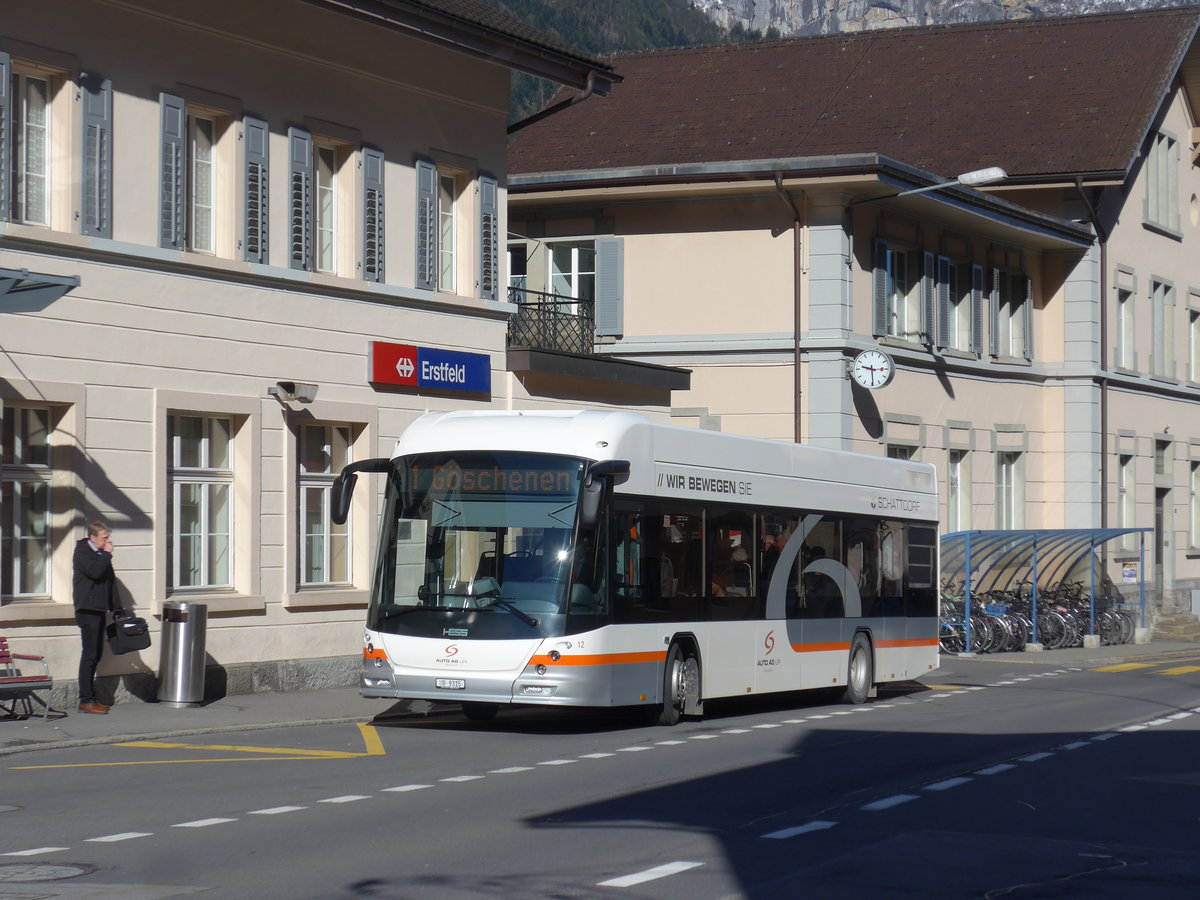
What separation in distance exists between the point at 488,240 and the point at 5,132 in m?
7.91

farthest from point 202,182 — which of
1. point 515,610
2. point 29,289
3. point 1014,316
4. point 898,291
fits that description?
point 1014,316

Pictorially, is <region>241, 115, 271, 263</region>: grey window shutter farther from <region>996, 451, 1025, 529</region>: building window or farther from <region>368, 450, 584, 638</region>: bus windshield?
<region>996, 451, 1025, 529</region>: building window

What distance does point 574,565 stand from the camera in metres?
16.2

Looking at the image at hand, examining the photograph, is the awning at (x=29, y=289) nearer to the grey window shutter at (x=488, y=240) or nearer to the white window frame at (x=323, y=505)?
the white window frame at (x=323, y=505)

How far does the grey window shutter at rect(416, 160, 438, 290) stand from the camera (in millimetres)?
22906

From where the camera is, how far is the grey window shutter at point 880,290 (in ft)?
109

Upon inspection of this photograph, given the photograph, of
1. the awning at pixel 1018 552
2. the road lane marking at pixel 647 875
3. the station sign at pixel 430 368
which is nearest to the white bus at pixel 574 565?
the station sign at pixel 430 368

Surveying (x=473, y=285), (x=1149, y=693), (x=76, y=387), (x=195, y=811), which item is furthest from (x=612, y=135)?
(x=195, y=811)

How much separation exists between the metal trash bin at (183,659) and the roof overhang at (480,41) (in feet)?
22.1

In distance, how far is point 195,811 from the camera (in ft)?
36.1

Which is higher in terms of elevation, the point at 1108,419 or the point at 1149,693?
the point at 1108,419

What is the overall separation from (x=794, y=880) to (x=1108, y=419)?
3384 centimetres

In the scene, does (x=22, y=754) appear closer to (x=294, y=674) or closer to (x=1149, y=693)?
(x=294, y=674)

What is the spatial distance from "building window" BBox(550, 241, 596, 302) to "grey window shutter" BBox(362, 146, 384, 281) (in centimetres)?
1177
